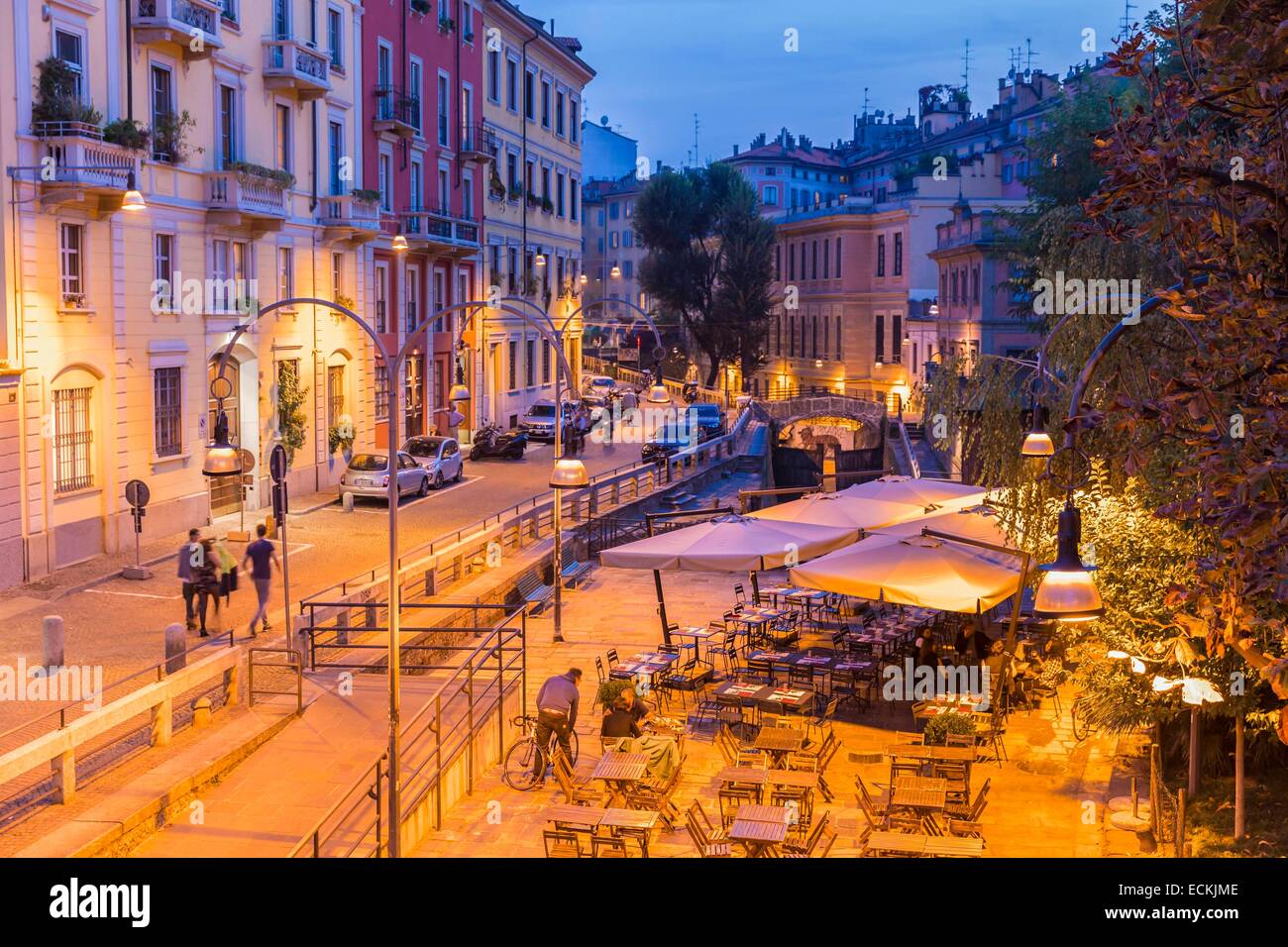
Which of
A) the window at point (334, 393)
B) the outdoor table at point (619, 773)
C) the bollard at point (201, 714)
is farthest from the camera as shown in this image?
the window at point (334, 393)

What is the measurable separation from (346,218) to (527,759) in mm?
25895

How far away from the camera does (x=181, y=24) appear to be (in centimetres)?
2888

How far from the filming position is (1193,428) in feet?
27.8

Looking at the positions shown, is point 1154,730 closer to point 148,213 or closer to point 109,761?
point 109,761

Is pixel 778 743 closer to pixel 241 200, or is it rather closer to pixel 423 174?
pixel 241 200

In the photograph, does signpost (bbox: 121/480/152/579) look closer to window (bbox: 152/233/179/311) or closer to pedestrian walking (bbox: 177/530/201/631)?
pedestrian walking (bbox: 177/530/201/631)

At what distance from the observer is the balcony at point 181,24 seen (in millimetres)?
28109

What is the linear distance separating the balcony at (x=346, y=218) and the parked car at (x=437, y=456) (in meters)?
5.80

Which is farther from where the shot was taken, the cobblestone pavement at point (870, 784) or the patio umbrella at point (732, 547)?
the patio umbrella at point (732, 547)

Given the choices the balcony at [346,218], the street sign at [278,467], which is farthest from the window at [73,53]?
the balcony at [346,218]

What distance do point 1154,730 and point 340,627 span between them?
9964 mm

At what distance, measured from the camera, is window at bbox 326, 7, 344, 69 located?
39.0 metres

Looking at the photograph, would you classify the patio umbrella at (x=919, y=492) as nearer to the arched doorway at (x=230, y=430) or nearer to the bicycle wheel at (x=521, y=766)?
the bicycle wheel at (x=521, y=766)

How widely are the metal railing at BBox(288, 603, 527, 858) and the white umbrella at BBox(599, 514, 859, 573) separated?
1.98 meters
